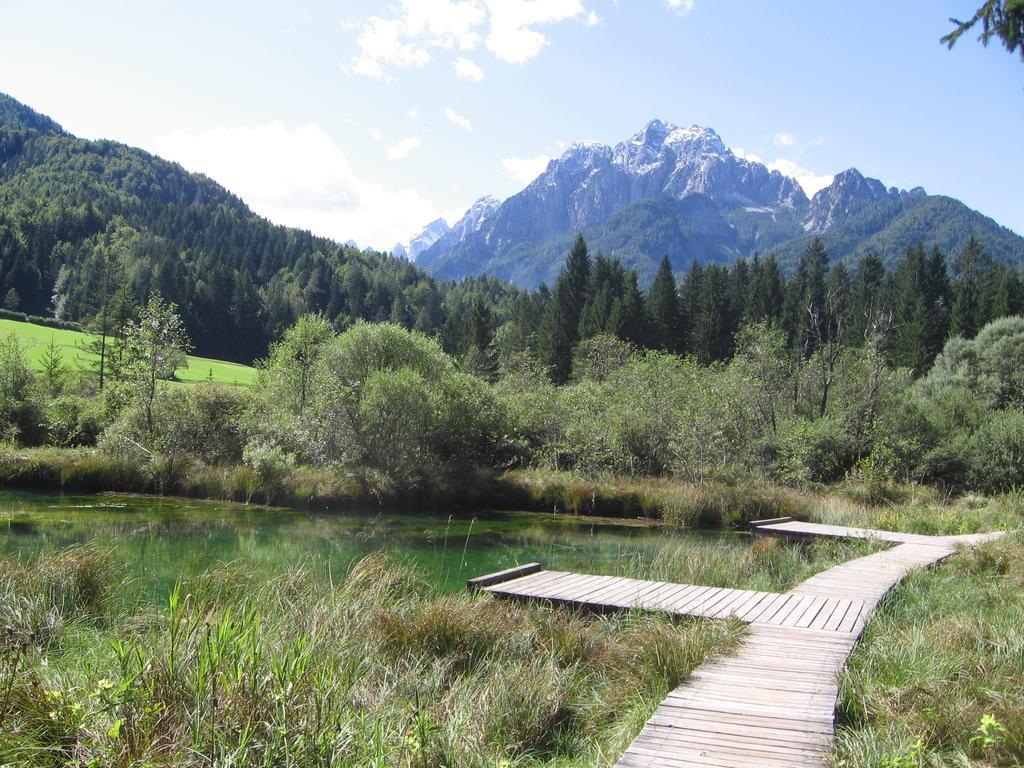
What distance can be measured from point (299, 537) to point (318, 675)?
42.8ft

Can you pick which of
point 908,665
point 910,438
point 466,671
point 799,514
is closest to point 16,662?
point 466,671

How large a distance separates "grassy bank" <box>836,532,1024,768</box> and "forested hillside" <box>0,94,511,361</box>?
65.2 meters

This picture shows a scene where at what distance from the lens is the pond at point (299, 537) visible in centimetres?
1276

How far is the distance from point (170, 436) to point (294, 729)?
2486 cm

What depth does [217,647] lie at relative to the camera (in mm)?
4305

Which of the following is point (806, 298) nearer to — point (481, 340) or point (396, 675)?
point (481, 340)

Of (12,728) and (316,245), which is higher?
(316,245)

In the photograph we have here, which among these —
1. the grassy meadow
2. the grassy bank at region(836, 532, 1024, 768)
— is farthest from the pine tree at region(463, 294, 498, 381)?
the grassy bank at region(836, 532, 1024, 768)

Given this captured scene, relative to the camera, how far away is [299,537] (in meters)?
16.9

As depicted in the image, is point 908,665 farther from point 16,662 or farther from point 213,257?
point 213,257

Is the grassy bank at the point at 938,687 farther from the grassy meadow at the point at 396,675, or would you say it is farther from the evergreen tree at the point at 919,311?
the evergreen tree at the point at 919,311

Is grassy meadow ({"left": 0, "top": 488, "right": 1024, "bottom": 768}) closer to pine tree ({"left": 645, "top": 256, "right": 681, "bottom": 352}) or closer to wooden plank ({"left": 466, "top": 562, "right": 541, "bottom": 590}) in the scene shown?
wooden plank ({"left": 466, "top": 562, "right": 541, "bottom": 590})

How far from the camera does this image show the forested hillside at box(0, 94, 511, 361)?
290ft

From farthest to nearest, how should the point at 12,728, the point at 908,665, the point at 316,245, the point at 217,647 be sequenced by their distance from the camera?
the point at 316,245, the point at 908,665, the point at 217,647, the point at 12,728
